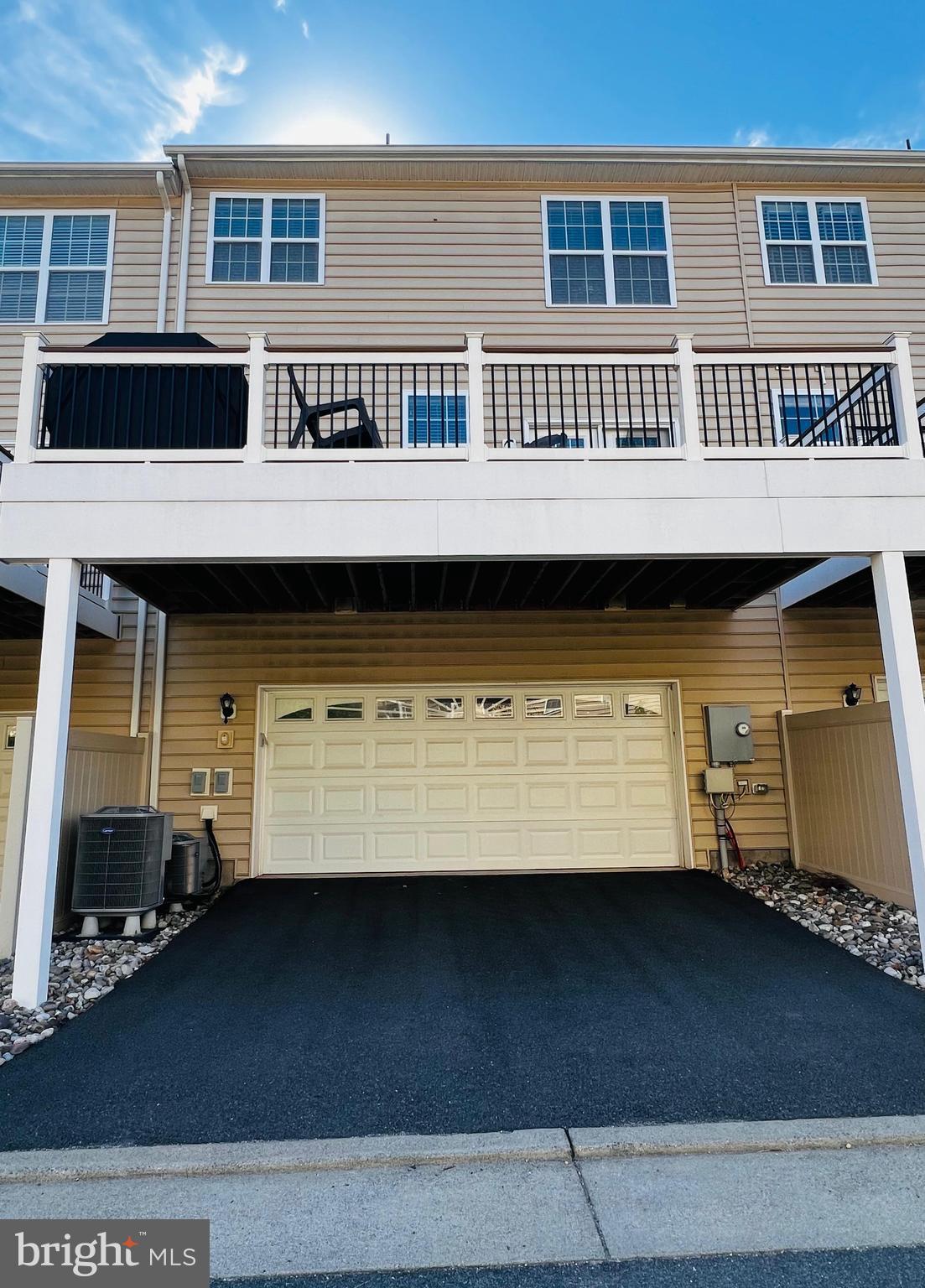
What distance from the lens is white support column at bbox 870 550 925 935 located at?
3838 millimetres

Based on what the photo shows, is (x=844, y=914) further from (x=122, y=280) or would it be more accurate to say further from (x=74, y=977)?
(x=122, y=280)

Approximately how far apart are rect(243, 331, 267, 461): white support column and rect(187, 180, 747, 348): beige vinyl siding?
3073mm

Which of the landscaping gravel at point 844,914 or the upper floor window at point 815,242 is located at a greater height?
the upper floor window at point 815,242

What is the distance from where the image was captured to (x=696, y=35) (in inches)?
436

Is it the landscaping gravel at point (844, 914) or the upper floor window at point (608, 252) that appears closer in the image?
the landscaping gravel at point (844, 914)

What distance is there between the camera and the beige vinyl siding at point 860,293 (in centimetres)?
735

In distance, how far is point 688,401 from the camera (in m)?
4.40

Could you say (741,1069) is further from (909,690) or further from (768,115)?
(768,115)

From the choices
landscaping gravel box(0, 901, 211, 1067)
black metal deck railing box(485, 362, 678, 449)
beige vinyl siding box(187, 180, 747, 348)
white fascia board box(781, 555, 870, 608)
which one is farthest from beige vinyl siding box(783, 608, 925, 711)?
landscaping gravel box(0, 901, 211, 1067)

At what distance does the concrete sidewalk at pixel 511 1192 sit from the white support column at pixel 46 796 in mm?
1469

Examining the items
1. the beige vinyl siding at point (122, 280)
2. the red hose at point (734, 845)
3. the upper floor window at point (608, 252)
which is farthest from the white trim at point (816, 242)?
the beige vinyl siding at point (122, 280)

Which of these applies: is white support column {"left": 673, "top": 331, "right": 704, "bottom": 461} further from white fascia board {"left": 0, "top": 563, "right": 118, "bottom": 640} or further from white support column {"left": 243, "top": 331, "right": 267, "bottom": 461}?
white fascia board {"left": 0, "top": 563, "right": 118, "bottom": 640}

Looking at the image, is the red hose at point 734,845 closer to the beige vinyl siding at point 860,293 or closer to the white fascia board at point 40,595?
the beige vinyl siding at point 860,293

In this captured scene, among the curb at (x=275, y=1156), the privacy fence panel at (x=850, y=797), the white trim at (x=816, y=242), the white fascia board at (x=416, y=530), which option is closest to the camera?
the curb at (x=275, y=1156)
